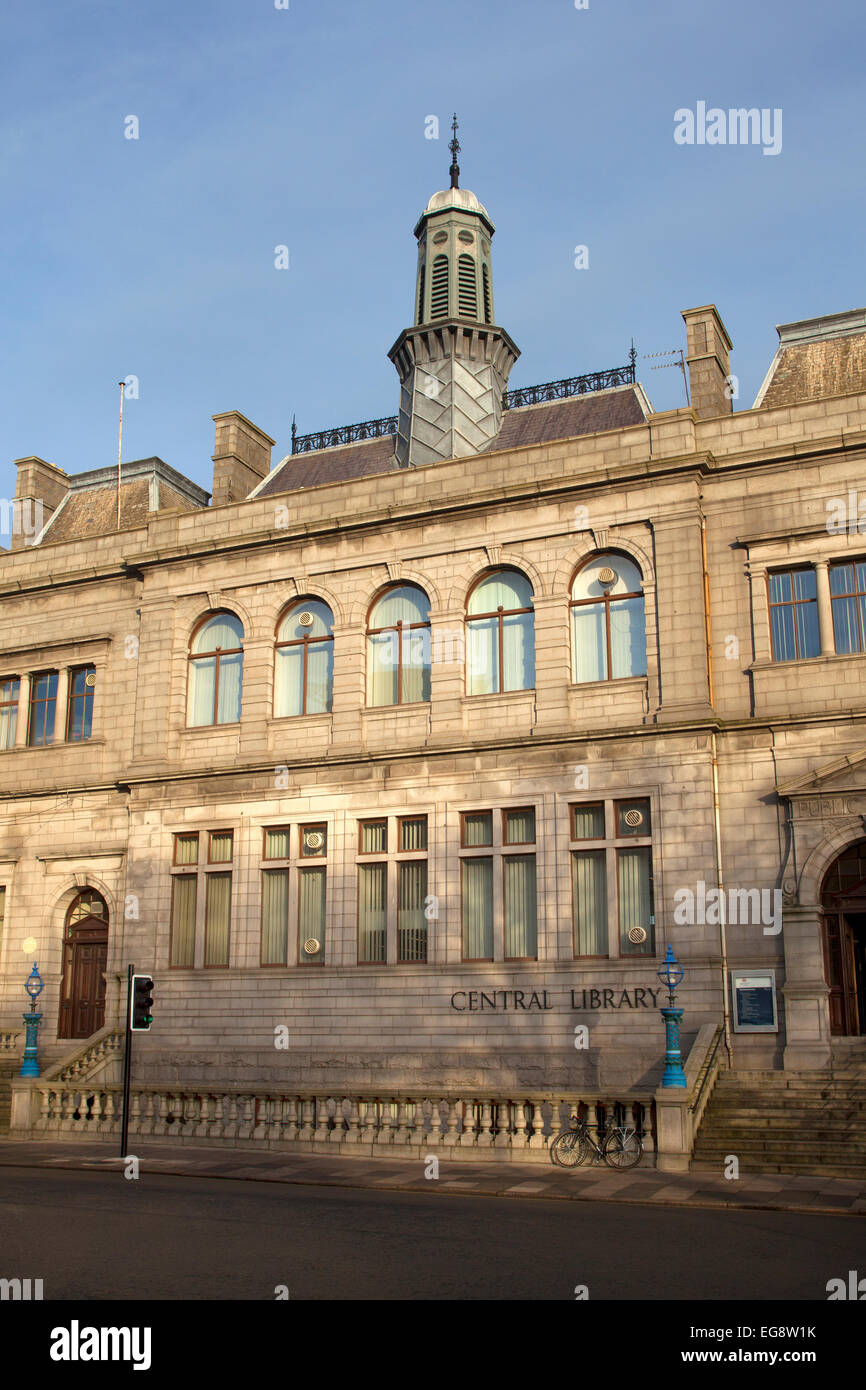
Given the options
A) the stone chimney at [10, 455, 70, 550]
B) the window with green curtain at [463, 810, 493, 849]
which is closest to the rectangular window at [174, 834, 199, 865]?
the window with green curtain at [463, 810, 493, 849]

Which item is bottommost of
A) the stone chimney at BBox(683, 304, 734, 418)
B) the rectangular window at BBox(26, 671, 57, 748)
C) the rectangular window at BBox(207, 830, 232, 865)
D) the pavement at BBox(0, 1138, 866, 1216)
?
the pavement at BBox(0, 1138, 866, 1216)

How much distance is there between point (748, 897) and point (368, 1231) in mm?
12816

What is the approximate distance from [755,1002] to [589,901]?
12.7 feet

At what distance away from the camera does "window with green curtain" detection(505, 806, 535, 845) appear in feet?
88.7

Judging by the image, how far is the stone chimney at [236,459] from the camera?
116 feet

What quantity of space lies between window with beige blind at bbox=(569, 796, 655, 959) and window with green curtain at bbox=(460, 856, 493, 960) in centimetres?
194

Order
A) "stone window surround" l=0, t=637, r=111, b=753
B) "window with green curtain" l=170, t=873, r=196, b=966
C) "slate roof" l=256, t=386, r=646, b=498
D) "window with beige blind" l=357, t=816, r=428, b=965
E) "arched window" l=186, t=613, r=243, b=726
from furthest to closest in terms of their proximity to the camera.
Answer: "stone window surround" l=0, t=637, r=111, b=753 < "slate roof" l=256, t=386, r=646, b=498 < "arched window" l=186, t=613, r=243, b=726 < "window with green curtain" l=170, t=873, r=196, b=966 < "window with beige blind" l=357, t=816, r=428, b=965

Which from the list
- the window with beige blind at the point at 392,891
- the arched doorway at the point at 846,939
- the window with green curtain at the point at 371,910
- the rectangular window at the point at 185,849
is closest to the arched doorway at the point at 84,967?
the rectangular window at the point at 185,849

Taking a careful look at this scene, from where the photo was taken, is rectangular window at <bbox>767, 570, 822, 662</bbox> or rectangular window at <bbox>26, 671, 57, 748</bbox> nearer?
rectangular window at <bbox>767, 570, 822, 662</bbox>

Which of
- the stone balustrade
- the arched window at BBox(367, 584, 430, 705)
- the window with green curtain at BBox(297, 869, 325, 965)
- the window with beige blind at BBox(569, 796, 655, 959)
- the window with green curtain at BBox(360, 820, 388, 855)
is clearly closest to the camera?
the stone balustrade

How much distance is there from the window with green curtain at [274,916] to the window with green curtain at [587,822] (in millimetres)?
6887

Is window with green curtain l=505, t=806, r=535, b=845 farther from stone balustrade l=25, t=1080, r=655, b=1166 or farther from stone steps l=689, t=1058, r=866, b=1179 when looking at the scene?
stone steps l=689, t=1058, r=866, b=1179
